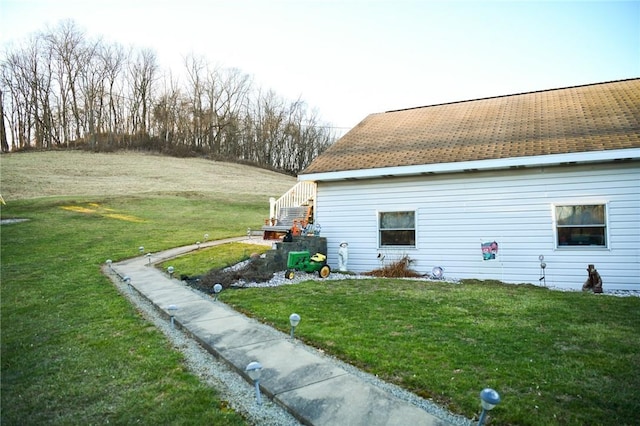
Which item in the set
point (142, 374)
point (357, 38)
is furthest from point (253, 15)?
point (142, 374)

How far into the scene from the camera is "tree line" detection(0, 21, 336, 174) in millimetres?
40688

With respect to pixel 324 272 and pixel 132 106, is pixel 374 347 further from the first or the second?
pixel 132 106

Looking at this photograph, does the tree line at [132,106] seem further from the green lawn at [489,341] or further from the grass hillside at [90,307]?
the green lawn at [489,341]

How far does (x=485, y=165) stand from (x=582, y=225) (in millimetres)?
2396

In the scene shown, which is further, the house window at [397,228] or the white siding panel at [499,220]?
the house window at [397,228]

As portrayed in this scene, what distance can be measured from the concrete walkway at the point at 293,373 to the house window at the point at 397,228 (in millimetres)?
5003

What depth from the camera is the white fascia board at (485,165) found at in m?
7.62

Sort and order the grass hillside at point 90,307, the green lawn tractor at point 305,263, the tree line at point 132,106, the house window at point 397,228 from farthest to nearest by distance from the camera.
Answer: the tree line at point 132,106 < the house window at point 397,228 < the green lawn tractor at point 305,263 < the grass hillside at point 90,307

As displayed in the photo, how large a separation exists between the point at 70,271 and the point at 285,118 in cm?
4599

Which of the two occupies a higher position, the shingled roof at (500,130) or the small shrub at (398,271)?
the shingled roof at (500,130)

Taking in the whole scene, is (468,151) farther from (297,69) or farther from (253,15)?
(297,69)

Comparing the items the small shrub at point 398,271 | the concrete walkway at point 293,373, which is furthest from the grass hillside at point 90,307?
the small shrub at point 398,271

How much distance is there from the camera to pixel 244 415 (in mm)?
3039

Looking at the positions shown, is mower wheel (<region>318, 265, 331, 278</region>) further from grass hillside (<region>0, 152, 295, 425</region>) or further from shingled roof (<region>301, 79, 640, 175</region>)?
grass hillside (<region>0, 152, 295, 425</region>)
